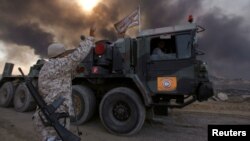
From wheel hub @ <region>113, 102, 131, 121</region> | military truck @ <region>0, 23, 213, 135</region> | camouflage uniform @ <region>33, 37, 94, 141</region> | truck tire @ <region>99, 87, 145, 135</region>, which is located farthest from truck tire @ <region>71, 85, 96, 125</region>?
camouflage uniform @ <region>33, 37, 94, 141</region>

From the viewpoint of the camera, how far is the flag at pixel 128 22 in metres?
11.7

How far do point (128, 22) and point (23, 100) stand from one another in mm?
5167

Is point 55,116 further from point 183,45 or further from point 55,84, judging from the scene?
point 183,45

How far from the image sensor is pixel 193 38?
7.93 m

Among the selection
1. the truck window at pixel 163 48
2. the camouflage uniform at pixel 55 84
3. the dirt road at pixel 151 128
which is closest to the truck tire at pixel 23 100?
the dirt road at pixel 151 128

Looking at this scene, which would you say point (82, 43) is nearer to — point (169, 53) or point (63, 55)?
point (63, 55)

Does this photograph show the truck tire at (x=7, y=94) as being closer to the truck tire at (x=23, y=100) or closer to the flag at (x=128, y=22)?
the truck tire at (x=23, y=100)

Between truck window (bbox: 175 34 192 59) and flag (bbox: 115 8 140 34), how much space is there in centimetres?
387

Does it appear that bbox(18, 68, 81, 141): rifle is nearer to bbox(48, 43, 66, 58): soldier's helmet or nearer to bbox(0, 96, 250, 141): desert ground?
bbox(48, 43, 66, 58): soldier's helmet

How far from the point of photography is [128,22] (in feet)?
39.0

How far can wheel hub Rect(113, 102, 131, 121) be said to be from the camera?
7.86 meters

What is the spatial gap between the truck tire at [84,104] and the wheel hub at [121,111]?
1.00 metres

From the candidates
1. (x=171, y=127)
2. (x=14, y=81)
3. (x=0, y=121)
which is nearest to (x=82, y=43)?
(x=171, y=127)

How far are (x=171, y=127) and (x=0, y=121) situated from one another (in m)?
5.26
